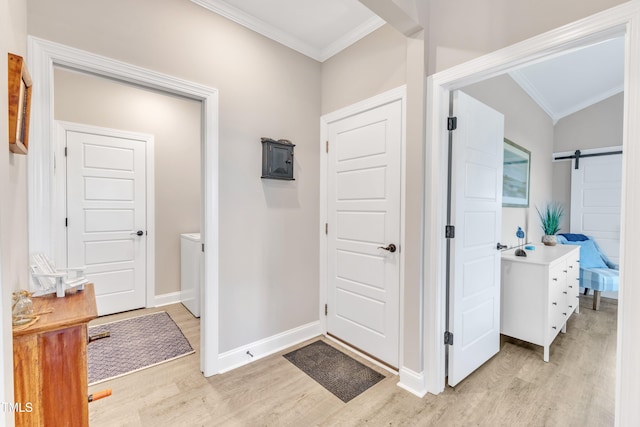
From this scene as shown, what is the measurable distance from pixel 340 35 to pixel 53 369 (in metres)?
2.76

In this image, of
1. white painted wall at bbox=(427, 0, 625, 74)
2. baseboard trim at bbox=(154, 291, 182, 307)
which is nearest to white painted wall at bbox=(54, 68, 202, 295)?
baseboard trim at bbox=(154, 291, 182, 307)

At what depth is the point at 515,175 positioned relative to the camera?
3176 mm

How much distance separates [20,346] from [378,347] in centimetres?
206

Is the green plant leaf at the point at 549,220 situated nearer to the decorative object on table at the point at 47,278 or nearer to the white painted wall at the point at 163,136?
the white painted wall at the point at 163,136

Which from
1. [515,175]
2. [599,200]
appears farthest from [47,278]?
[599,200]

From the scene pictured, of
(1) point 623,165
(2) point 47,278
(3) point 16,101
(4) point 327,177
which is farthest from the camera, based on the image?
(4) point 327,177

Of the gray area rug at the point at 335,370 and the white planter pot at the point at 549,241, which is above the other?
the white planter pot at the point at 549,241

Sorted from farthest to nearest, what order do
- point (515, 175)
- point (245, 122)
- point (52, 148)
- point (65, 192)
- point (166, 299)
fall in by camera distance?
point (166, 299)
point (515, 175)
point (65, 192)
point (245, 122)
point (52, 148)

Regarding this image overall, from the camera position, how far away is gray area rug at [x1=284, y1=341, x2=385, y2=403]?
1.93 metres

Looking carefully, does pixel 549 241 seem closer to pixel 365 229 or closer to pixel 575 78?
pixel 575 78

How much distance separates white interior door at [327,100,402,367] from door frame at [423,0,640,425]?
0.95 ft

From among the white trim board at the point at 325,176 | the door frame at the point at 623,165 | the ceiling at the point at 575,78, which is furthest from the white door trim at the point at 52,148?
the ceiling at the point at 575,78

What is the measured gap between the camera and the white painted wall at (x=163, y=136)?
3076 mm

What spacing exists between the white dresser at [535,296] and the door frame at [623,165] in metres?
1.03
